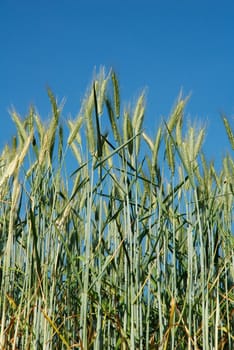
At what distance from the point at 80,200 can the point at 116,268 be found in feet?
1.46

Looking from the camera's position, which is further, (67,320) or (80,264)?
(80,264)

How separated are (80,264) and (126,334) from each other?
1.42ft

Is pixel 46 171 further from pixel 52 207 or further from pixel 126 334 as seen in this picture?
pixel 126 334

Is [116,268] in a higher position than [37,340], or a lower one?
higher

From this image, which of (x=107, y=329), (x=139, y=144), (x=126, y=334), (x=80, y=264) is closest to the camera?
(x=126, y=334)

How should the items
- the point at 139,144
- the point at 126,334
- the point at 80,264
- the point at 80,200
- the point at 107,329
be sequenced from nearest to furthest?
the point at 126,334, the point at 139,144, the point at 107,329, the point at 80,264, the point at 80,200

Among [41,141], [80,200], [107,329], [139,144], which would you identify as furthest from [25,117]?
[107,329]

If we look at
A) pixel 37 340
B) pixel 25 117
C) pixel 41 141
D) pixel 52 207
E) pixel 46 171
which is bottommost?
pixel 37 340

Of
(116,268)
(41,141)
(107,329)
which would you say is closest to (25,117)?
(41,141)

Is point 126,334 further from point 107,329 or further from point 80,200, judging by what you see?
point 80,200

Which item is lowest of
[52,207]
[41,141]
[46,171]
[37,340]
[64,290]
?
[37,340]

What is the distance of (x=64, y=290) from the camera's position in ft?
6.22

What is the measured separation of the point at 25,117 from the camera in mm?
1985

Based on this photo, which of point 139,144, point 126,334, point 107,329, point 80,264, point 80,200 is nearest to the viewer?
point 126,334
